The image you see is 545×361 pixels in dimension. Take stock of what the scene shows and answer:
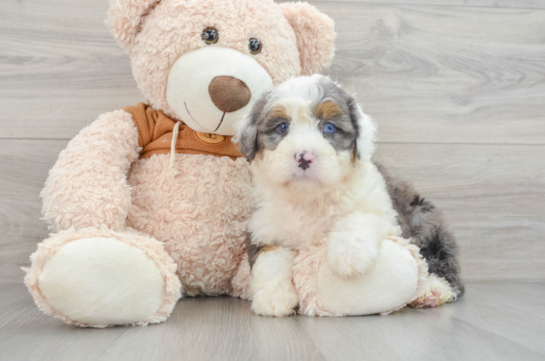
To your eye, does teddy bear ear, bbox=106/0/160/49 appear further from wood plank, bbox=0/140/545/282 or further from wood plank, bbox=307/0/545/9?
wood plank, bbox=0/140/545/282

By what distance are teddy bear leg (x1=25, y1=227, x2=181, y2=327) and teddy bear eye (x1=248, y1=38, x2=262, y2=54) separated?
74 cm

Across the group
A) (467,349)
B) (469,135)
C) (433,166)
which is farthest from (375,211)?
(469,135)

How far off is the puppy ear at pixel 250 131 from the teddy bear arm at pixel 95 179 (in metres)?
0.43

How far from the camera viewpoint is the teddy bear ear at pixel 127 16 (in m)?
1.61

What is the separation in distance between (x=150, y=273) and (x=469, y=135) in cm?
158

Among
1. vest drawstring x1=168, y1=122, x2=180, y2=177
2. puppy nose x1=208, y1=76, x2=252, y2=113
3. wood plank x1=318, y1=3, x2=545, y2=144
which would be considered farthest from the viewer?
wood plank x1=318, y1=3, x2=545, y2=144

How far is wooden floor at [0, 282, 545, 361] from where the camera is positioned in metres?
1.06

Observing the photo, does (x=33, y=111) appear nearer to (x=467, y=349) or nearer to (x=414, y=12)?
(x=414, y=12)

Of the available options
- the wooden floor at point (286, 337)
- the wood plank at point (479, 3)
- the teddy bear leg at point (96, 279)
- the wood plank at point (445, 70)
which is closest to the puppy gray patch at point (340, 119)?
the wooden floor at point (286, 337)

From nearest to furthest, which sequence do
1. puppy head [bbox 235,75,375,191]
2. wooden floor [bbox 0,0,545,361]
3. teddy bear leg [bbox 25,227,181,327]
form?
teddy bear leg [bbox 25,227,181,327], puppy head [bbox 235,75,375,191], wooden floor [bbox 0,0,545,361]

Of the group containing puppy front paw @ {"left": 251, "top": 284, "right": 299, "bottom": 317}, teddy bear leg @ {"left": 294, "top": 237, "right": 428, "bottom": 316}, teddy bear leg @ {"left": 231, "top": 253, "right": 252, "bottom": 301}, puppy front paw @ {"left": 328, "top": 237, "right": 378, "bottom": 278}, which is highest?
puppy front paw @ {"left": 328, "top": 237, "right": 378, "bottom": 278}

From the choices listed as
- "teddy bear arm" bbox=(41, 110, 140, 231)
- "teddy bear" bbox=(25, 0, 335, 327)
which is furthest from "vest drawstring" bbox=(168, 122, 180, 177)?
"teddy bear arm" bbox=(41, 110, 140, 231)

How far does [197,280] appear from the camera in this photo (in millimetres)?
1693

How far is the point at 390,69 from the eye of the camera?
2182 millimetres
